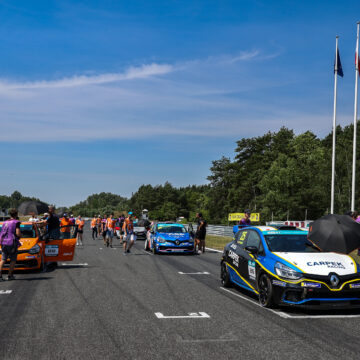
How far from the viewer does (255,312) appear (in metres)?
8.50

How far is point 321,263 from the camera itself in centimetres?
856

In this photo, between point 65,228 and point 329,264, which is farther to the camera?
point 65,228

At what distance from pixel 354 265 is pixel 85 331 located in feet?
14.8

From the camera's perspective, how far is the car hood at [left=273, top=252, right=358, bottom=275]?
27.4 ft

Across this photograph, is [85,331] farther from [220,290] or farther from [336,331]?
[220,290]

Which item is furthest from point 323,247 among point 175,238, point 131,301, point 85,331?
point 175,238

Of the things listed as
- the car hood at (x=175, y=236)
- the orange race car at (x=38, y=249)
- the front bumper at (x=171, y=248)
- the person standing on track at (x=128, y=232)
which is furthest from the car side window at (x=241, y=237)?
the car hood at (x=175, y=236)

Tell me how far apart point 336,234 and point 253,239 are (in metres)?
1.56

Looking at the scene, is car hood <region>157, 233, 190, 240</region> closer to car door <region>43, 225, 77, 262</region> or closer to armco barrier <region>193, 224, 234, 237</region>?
car door <region>43, 225, 77, 262</region>

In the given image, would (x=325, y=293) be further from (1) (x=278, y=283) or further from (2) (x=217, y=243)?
(2) (x=217, y=243)

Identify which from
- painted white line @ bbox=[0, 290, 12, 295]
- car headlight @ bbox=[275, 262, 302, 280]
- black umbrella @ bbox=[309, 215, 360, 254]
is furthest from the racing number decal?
painted white line @ bbox=[0, 290, 12, 295]

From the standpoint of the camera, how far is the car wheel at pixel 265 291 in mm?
8602

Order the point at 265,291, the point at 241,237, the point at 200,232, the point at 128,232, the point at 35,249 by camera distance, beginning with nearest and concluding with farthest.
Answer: the point at 265,291 → the point at 241,237 → the point at 35,249 → the point at 128,232 → the point at 200,232

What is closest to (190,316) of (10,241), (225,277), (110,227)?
(225,277)
